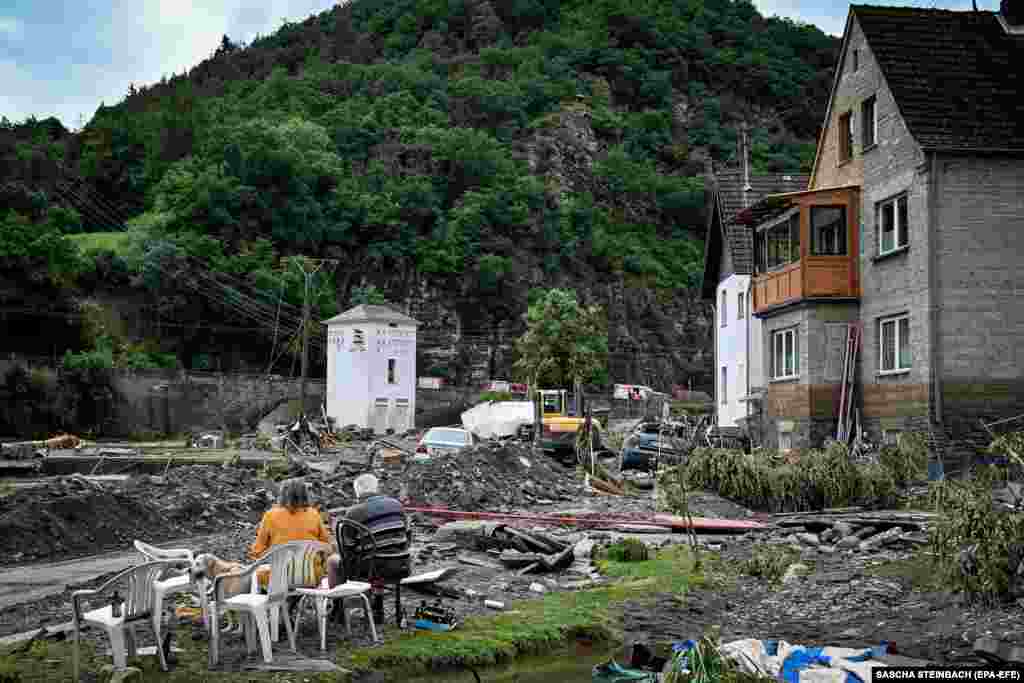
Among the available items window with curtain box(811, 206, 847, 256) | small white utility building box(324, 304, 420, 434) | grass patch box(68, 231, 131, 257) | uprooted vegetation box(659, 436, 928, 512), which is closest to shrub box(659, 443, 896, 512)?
uprooted vegetation box(659, 436, 928, 512)

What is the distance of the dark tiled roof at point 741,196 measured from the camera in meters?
44.9

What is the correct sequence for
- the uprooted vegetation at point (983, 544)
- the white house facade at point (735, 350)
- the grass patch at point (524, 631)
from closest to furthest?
the grass patch at point (524, 631) → the uprooted vegetation at point (983, 544) → the white house facade at point (735, 350)

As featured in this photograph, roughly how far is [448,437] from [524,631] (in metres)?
26.8

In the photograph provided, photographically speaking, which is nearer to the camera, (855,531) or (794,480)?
(855,531)

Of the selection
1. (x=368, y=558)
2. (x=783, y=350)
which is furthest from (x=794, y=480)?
(x=368, y=558)

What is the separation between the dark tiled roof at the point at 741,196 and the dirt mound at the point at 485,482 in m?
14.9

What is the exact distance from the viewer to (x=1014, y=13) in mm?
32156

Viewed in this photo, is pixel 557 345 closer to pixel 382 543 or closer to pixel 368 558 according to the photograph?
pixel 382 543

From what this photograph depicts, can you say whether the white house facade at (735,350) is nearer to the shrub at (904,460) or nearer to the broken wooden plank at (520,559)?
the shrub at (904,460)

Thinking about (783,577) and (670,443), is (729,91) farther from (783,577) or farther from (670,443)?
(783,577)

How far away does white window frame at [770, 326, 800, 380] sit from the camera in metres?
33.1

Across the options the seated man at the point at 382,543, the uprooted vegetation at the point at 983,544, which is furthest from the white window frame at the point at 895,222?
the seated man at the point at 382,543

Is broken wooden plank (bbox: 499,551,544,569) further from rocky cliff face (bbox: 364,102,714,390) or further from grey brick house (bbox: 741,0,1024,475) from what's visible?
rocky cliff face (bbox: 364,102,714,390)

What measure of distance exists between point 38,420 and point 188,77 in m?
119
